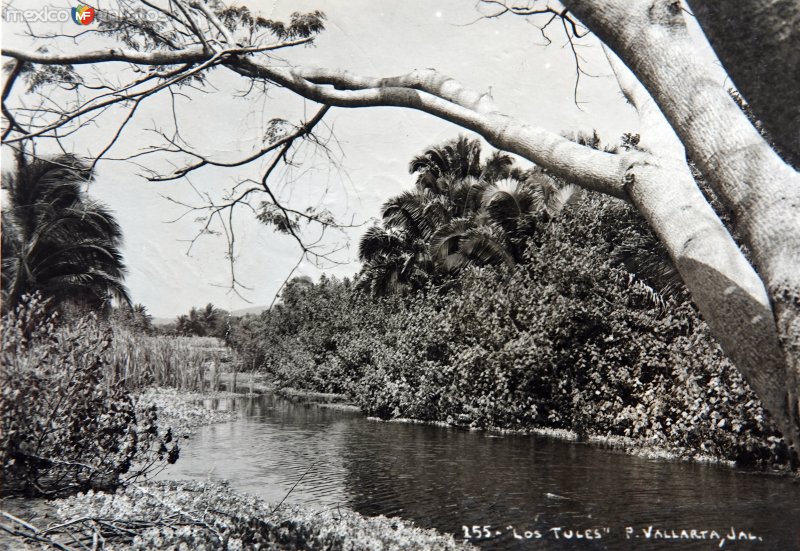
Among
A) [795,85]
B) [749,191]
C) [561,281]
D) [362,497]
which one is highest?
[561,281]

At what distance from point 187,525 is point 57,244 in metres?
18.1

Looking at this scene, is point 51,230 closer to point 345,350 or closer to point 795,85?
point 345,350

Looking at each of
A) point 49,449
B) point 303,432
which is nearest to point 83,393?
point 49,449

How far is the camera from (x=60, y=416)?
6.11 metres

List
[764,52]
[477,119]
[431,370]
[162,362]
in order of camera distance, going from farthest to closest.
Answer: [162,362] < [431,370] < [477,119] < [764,52]

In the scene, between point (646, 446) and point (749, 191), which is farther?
point (646, 446)

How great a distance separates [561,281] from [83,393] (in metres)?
10.5

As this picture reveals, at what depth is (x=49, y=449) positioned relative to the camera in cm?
599

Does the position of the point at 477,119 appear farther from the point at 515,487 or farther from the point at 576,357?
the point at 576,357

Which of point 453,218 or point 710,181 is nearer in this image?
point 710,181

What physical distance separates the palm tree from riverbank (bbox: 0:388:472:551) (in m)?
13.6

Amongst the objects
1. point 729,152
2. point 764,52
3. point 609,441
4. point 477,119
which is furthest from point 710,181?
point 609,441

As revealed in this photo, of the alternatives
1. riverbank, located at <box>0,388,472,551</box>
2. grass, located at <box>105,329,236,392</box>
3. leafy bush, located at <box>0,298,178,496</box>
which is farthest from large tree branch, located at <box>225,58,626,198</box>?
grass, located at <box>105,329,236,392</box>

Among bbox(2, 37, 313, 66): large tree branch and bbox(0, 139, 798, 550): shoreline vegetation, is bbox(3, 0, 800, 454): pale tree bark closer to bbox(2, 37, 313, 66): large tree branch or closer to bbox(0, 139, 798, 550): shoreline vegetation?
bbox(2, 37, 313, 66): large tree branch
